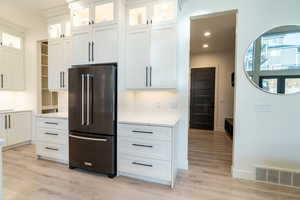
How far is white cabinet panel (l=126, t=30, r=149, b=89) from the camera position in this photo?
2.60 meters

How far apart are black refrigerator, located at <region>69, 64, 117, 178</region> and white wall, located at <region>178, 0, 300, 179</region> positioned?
190 centimetres

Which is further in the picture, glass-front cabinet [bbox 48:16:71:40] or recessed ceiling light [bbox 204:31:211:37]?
recessed ceiling light [bbox 204:31:211:37]

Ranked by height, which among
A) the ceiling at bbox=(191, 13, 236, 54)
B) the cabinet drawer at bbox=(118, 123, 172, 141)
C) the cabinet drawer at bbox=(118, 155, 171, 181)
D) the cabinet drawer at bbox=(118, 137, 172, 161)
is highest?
the ceiling at bbox=(191, 13, 236, 54)

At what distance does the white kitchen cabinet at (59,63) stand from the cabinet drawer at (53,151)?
1.11 metres

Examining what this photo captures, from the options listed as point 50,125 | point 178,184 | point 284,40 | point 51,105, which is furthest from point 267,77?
point 51,105

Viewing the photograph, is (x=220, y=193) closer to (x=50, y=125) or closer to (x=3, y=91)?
(x=50, y=125)

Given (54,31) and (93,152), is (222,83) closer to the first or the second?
(93,152)

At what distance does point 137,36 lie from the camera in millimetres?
2639

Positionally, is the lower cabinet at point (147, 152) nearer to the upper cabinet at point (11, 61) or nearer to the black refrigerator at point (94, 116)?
the black refrigerator at point (94, 116)

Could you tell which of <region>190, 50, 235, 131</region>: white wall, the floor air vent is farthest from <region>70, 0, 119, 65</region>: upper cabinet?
<region>190, 50, 235, 131</region>: white wall

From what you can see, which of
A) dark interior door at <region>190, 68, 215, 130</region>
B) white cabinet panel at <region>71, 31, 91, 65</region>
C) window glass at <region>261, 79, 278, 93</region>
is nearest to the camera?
window glass at <region>261, 79, 278, 93</region>

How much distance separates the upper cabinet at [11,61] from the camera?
3614 mm

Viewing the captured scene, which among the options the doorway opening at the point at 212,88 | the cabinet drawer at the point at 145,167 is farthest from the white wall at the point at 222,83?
the cabinet drawer at the point at 145,167

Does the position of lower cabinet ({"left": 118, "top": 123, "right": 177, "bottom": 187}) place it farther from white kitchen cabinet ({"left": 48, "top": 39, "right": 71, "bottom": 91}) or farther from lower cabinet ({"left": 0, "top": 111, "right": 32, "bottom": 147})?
lower cabinet ({"left": 0, "top": 111, "right": 32, "bottom": 147})
